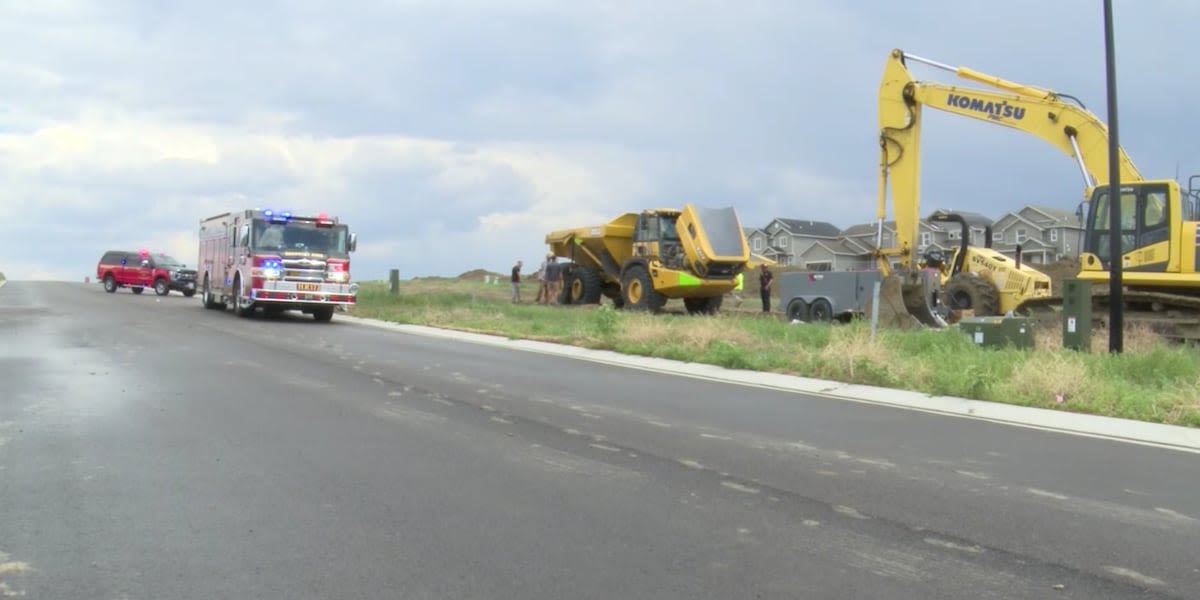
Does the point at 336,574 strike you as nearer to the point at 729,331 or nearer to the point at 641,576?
the point at 641,576

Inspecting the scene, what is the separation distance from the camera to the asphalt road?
183 inches

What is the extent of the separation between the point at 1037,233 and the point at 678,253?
4726 centimetres

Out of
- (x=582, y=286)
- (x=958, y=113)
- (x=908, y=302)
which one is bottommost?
(x=908, y=302)

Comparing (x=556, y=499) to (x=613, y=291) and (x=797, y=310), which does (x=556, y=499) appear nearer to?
(x=797, y=310)

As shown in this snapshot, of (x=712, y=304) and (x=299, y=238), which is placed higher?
(x=299, y=238)

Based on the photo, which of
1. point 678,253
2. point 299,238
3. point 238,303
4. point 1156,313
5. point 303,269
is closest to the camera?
point 1156,313

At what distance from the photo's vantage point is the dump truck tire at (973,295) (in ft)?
71.6

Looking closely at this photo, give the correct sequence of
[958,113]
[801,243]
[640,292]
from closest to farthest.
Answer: [958,113], [640,292], [801,243]

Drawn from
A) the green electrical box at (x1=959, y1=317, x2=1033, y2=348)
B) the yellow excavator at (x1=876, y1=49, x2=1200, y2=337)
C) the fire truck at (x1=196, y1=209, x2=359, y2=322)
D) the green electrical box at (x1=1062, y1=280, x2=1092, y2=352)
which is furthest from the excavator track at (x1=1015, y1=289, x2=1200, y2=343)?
the fire truck at (x1=196, y1=209, x2=359, y2=322)

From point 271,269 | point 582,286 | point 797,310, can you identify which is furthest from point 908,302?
point 271,269

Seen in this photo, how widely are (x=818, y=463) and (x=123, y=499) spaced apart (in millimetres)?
5020

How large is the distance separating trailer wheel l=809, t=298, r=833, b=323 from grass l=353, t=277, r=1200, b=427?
353 centimetres

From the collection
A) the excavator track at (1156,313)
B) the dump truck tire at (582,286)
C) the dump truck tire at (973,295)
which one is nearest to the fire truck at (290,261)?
the dump truck tire at (582,286)

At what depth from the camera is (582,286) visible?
104 ft
